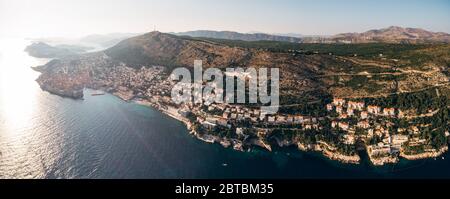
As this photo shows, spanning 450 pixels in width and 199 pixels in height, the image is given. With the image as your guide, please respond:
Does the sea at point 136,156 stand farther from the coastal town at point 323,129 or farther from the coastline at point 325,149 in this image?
the coastal town at point 323,129

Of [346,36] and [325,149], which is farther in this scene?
[346,36]

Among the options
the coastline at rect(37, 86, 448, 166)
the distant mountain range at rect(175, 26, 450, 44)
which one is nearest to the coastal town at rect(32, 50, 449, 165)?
the coastline at rect(37, 86, 448, 166)

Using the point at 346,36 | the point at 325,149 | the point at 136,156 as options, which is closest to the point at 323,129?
the point at 325,149

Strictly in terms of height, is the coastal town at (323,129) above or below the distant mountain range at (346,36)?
below

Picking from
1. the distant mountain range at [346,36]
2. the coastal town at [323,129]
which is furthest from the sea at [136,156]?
the distant mountain range at [346,36]

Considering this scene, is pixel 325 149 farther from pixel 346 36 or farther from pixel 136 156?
pixel 346 36

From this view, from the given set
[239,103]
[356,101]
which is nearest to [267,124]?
[239,103]

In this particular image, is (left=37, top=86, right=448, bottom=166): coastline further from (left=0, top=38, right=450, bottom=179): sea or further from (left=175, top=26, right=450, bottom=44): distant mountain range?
Result: (left=175, top=26, right=450, bottom=44): distant mountain range
